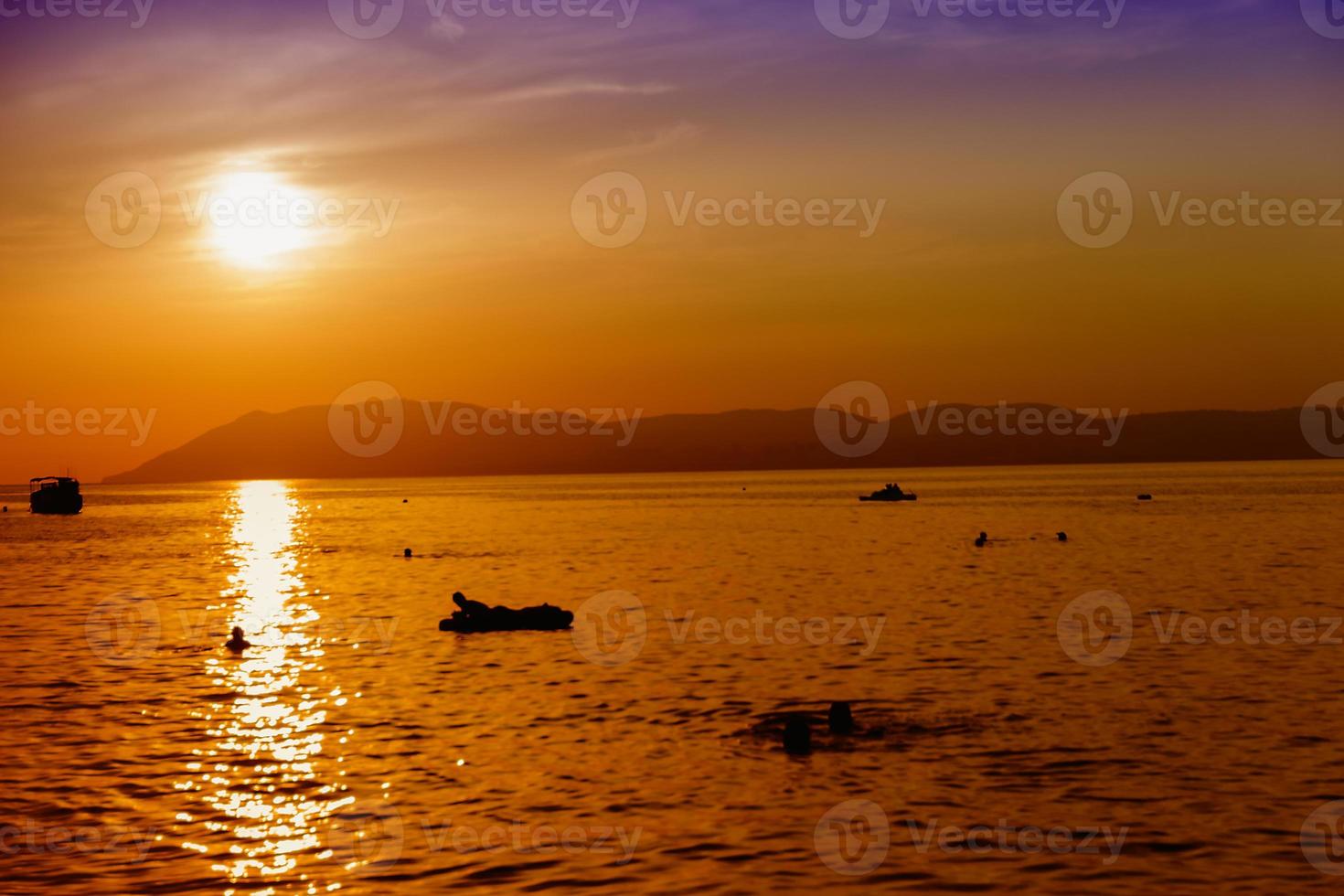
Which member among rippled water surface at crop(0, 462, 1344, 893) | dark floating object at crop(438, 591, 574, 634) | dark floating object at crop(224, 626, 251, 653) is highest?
dark floating object at crop(438, 591, 574, 634)

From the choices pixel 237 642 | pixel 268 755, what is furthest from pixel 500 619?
pixel 268 755

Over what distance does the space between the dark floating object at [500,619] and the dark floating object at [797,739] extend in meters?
22.9

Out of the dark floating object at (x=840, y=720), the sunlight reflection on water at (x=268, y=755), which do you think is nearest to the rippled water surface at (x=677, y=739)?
the sunlight reflection on water at (x=268, y=755)

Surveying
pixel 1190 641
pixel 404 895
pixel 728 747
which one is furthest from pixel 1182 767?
pixel 1190 641

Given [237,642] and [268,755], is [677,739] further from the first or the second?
[237,642]

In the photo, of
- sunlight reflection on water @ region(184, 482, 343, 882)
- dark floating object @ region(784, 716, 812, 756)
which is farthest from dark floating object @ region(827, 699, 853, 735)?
sunlight reflection on water @ region(184, 482, 343, 882)

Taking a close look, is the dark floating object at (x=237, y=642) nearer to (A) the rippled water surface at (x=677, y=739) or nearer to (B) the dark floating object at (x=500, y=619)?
(A) the rippled water surface at (x=677, y=739)

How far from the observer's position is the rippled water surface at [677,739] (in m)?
19.4

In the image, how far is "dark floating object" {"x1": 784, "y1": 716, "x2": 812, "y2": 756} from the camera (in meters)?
25.9

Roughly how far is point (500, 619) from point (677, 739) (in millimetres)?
21115

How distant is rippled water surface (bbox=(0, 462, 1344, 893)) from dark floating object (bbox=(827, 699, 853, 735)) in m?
0.53

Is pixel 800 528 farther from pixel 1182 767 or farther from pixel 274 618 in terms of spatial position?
pixel 1182 767

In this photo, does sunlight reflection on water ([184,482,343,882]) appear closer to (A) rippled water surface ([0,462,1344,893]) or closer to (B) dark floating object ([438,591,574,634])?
(A) rippled water surface ([0,462,1344,893])

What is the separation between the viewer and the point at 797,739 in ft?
85.3
